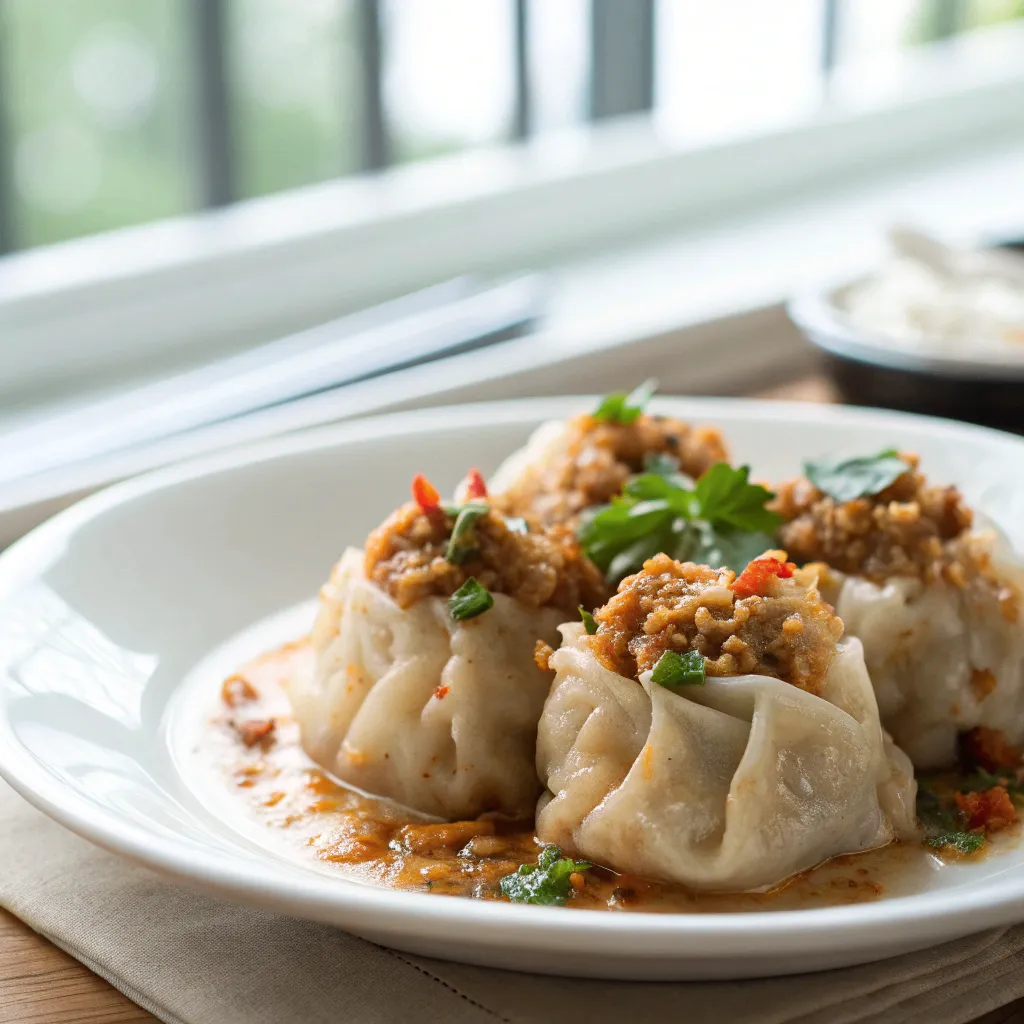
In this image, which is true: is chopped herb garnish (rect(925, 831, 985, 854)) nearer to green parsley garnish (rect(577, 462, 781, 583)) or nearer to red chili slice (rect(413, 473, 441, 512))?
green parsley garnish (rect(577, 462, 781, 583))

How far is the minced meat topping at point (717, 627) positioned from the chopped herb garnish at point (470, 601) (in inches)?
10.8

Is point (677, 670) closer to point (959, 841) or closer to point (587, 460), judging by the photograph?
point (959, 841)

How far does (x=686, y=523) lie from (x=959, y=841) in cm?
68

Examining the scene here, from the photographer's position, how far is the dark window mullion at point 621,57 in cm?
773

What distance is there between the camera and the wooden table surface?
67.0 inches

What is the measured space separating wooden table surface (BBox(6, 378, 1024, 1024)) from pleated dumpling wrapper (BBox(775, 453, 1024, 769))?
66cm

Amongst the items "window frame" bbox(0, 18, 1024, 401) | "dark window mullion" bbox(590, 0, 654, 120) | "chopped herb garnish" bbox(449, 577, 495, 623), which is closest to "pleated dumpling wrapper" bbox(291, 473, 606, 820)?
"chopped herb garnish" bbox(449, 577, 495, 623)

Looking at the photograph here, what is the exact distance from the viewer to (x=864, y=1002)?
165 centimetres

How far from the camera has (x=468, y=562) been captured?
2.27 metres

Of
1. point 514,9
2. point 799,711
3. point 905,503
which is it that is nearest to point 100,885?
point 799,711

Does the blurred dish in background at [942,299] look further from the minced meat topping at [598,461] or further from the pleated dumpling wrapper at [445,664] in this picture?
the pleated dumpling wrapper at [445,664]

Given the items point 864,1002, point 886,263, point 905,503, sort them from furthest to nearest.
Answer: point 886,263 < point 905,503 < point 864,1002

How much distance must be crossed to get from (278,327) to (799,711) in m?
3.90

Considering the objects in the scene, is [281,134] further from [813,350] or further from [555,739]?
[555,739]
